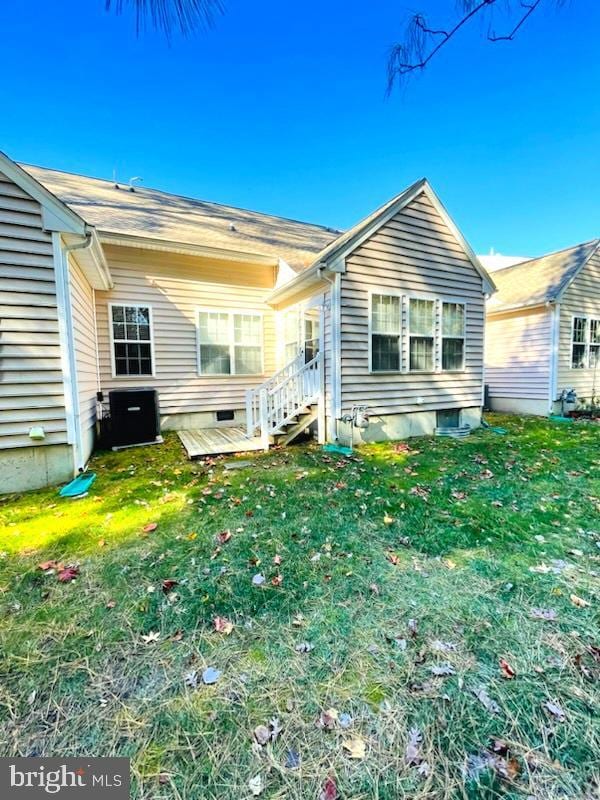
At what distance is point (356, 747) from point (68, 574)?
250 cm

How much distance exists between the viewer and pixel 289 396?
7.41 metres

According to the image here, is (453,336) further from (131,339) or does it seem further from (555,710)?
(555,710)

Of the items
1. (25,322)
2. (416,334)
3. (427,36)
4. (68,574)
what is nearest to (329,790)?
(68,574)

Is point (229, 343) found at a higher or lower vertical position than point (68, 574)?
higher

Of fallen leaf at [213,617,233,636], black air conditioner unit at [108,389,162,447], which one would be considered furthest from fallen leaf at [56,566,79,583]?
black air conditioner unit at [108,389,162,447]

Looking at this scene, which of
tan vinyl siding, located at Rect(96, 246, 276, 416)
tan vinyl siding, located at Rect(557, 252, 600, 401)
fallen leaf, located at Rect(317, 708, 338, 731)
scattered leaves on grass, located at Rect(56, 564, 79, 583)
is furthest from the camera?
→ tan vinyl siding, located at Rect(557, 252, 600, 401)

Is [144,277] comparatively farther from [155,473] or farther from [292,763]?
[292,763]

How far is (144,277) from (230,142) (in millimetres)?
9390

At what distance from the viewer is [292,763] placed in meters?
1.52

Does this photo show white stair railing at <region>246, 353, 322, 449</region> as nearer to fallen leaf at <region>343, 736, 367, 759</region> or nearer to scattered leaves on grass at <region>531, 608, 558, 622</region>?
scattered leaves on grass at <region>531, 608, 558, 622</region>

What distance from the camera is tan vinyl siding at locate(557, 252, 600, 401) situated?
35.7ft

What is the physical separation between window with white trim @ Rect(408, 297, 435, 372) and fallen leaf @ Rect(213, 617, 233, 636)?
21.6 feet

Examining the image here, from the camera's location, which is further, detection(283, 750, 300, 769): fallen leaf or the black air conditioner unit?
the black air conditioner unit

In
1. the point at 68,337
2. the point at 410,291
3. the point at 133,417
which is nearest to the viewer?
the point at 68,337
